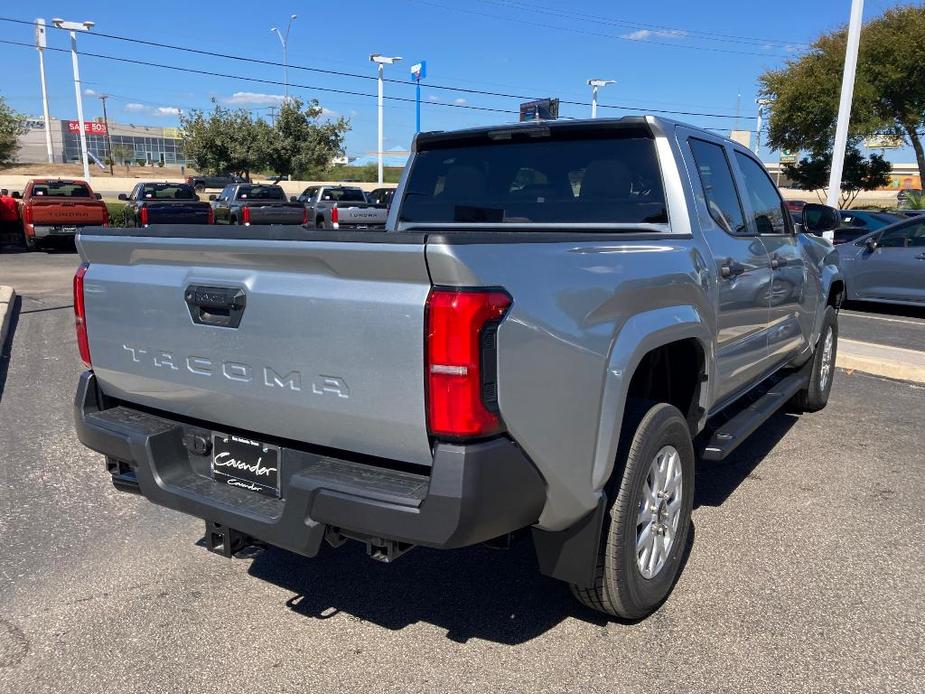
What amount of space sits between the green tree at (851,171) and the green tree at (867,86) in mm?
2059

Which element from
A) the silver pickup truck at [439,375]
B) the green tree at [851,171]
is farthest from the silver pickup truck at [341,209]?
the green tree at [851,171]

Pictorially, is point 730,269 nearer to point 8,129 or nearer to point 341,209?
point 341,209

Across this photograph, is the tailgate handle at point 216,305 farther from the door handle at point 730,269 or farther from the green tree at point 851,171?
the green tree at point 851,171

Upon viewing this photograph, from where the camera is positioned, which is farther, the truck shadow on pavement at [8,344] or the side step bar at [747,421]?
the truck shadow on pavement at [8,344]

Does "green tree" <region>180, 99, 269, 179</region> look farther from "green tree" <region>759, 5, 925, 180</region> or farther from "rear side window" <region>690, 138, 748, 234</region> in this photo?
"rear side window" <region>690, 138, 748, 234</region>

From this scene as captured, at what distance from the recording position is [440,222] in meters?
4.48

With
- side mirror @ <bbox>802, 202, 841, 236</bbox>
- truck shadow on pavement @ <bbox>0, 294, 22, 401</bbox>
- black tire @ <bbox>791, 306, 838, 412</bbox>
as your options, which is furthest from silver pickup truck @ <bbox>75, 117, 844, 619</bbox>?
truck shadow on pavement @ <bbox>0, 294, 22, 401</bbox>

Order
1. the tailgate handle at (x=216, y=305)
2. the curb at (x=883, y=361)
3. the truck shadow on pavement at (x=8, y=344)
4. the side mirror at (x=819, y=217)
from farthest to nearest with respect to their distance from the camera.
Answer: the curb at (x=883, y=361) < the truck shadow on pavement at (x=8, y=344) < the side mirror at (x=819, y=217) < the tailgate handle at (x=216, y=305)

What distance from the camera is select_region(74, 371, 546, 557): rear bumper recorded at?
224cm

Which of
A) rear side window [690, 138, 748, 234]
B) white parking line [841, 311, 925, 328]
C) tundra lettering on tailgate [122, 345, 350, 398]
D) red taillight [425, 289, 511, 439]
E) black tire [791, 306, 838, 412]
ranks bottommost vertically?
white parking line [841, 311, 925, 328]

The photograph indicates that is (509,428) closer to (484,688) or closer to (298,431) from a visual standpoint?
(298,431)

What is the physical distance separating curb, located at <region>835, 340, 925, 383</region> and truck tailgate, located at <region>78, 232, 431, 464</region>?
6.85 metres

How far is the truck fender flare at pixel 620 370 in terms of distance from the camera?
2.64 metres

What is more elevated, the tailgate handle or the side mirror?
the side mirror
